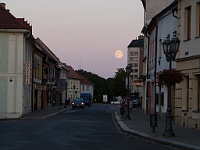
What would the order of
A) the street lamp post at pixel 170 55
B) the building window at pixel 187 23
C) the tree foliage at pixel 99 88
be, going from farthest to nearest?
the tree foliage at pixel 99 88
the building window at pixel 187 23
the street lamp post at pixel 170 55

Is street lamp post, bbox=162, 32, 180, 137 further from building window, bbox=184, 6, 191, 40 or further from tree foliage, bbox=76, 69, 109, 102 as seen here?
tree foliage, bbox=76, 69, 109, 102

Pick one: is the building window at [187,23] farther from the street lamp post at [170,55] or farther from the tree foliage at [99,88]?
the tree foliage at [99,88]

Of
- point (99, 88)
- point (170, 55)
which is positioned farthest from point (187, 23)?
point (99, 88)

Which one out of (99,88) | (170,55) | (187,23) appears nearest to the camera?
(170,55)

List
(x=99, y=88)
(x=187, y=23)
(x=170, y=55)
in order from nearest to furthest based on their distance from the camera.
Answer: (x=170, y=55) → (x=187, y=23) → (x=99, y=88)

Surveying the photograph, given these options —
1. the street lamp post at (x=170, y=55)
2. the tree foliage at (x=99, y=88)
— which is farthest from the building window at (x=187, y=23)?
the tree foliage at (x=99, y=88)

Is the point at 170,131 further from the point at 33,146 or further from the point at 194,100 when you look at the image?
the point at 33,146

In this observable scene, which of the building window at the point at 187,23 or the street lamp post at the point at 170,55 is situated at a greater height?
the building window at the point at 187,23

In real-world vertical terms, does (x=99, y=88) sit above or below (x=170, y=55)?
below

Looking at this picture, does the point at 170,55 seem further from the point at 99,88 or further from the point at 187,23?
the point at 99,88

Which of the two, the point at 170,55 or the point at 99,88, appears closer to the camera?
the point at 170,55

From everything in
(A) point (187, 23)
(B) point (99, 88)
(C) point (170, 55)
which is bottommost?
(B) point (99, 88)

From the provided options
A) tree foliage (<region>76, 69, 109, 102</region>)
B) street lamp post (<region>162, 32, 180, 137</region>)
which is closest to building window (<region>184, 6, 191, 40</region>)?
street lamp post (<region>162, 32, 180, 137</region>)

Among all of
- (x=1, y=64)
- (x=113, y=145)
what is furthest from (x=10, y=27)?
(x=113, y=145)
